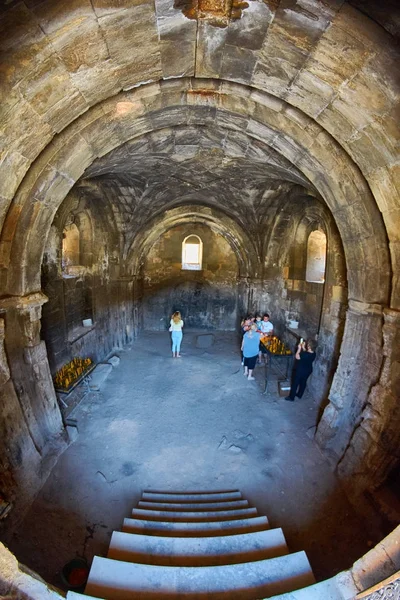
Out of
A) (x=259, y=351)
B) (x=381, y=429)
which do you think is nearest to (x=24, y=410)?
(x=381, y=429)

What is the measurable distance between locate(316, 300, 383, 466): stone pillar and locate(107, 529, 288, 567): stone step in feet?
7.06

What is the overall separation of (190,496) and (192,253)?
9245 mm

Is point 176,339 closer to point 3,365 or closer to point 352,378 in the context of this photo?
point 352,378

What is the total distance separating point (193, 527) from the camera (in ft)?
10.3

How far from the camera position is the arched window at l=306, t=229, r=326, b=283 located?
7.98 meters

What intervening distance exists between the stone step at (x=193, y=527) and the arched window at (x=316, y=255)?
605 cm

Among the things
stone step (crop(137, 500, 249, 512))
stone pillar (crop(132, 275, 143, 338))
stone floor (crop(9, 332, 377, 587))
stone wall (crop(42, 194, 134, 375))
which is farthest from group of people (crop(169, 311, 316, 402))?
stone step (crop(137, 500, 249, 512))

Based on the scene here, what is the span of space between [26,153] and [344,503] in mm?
5671

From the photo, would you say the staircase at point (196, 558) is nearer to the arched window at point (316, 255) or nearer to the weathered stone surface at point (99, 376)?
the weathered stone surface at point (99, 376)

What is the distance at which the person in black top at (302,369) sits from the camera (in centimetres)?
608

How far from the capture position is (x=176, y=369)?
26.5ft

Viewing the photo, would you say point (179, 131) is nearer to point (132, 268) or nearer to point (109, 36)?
point (109, 36)

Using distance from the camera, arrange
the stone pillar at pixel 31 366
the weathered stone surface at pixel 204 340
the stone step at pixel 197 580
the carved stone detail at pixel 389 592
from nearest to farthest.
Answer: the carved stone detail at pixel 389 592
the stone step at pixel 197 580
the stone pillar at pixel 31 366
the weathered stone surface at pixel 204 340

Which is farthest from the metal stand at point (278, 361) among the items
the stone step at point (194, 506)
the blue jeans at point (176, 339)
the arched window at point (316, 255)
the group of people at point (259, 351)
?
the stone step at point (194, 506)
